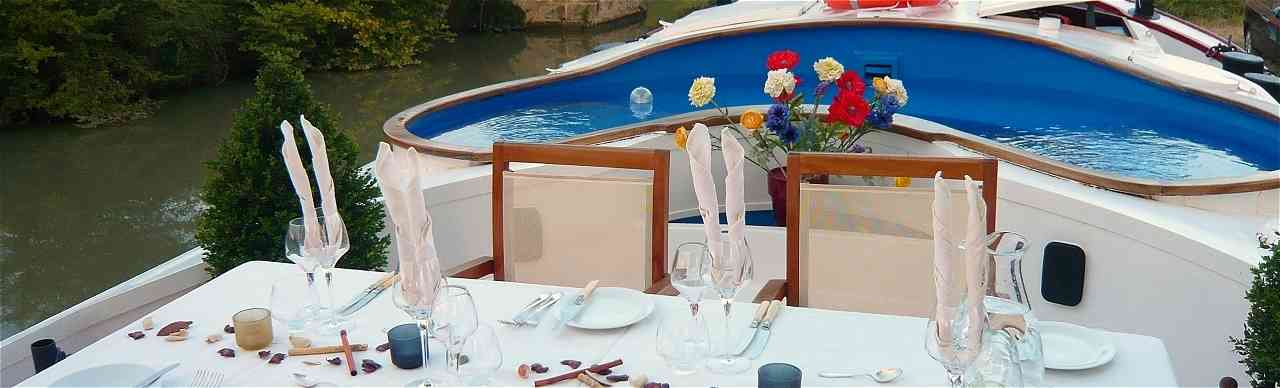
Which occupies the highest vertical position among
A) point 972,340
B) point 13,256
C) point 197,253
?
point 972,340

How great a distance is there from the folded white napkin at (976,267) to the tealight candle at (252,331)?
40.6 inches

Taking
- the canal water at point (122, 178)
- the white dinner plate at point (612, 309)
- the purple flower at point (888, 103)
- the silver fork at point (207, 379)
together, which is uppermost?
the purple flower at point (888, 103)

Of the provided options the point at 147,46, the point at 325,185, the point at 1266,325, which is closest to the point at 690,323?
the point at 325,185

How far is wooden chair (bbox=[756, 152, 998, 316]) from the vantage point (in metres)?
2.02

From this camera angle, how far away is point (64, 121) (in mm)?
8414

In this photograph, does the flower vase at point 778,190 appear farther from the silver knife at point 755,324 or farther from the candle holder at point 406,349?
the candle holder at point 406,349

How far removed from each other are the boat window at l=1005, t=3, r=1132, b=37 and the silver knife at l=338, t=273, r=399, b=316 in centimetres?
600

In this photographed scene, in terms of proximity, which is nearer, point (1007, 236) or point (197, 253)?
point (1007, 236)

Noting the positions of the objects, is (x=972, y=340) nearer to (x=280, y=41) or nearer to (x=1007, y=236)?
(x=1007, y=236)

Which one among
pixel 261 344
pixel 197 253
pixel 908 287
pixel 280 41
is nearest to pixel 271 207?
pixel 197 253

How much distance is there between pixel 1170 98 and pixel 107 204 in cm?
565

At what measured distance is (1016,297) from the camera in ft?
3.99

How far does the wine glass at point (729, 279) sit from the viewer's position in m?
1.45

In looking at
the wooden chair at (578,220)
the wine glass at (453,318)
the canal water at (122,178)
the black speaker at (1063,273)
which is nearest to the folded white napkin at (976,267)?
the wine glass at (453,318)
